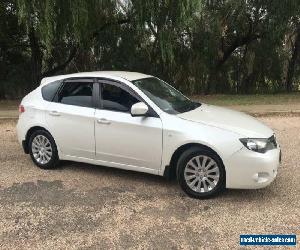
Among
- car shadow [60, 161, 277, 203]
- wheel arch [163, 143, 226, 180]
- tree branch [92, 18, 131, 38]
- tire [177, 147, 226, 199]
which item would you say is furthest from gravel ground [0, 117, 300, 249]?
tree branch [92, 18, 131, 38]

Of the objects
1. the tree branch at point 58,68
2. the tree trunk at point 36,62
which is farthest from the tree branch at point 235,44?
the tree trunk at point 36,62

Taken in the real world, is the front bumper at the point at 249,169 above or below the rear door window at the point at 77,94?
below

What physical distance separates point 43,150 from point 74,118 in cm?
90

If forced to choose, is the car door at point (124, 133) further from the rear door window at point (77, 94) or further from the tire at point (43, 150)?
the tire at point (43, 150)

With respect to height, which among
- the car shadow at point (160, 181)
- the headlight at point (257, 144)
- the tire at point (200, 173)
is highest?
the headlight at point (257, 144)

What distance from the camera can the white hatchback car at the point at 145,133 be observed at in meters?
5.71

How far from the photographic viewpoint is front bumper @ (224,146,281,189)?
5.61 metres

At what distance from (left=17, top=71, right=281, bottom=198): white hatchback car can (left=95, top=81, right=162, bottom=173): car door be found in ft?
0.04

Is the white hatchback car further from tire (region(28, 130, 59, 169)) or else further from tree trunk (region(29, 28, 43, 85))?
tree trunk (region(29, 28, 43, 85))

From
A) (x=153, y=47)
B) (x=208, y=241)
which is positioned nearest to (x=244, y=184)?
Answer: (x=208, y=241)

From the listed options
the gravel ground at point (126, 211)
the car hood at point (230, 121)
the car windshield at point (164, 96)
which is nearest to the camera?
the gravel ground at point (126, 211)

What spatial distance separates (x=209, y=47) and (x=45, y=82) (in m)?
12.2

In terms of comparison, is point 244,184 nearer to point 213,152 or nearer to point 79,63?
point 213,152

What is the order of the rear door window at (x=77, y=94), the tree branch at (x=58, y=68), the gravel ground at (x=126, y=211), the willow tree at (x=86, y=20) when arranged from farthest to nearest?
1. the tree branch at (x=58, y=68)
2. the willow tree at (x=86, y=20)
3. the rear door window at (x=77, y=94)
4. the gravel ground at (x=126, y=211)
